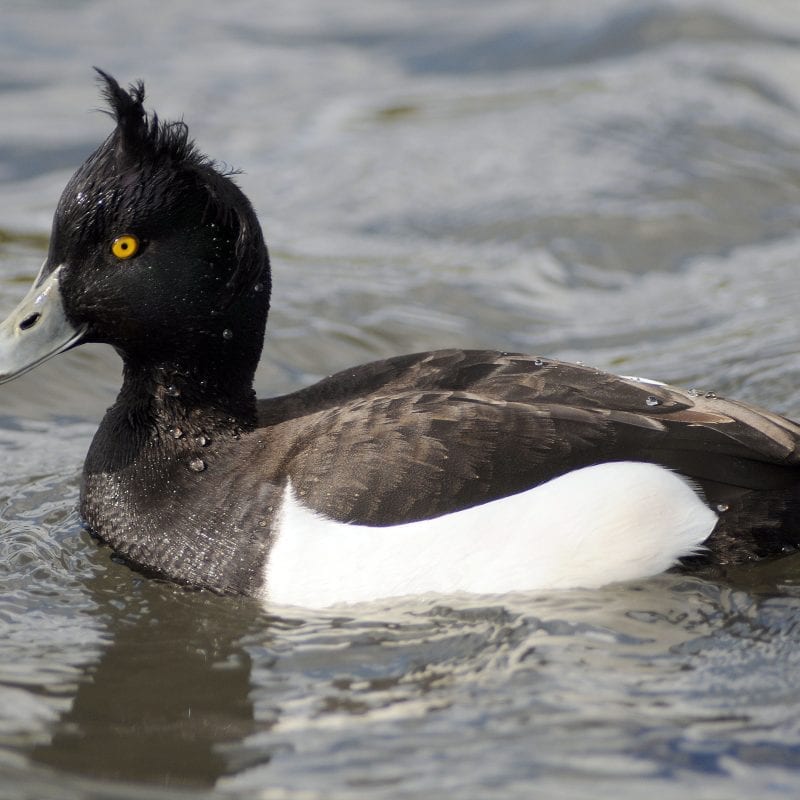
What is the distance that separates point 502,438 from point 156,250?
163cm

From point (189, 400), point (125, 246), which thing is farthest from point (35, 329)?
point (189, 400)

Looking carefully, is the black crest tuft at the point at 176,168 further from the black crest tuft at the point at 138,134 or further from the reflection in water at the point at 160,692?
the reflection in water at the point at 160,692

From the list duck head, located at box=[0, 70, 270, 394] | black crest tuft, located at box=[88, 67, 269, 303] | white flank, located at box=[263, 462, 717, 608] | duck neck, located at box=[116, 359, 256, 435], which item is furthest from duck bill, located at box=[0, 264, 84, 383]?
white flank, located at box=[263, 462, 717, 608]

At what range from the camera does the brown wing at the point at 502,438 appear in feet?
17.8

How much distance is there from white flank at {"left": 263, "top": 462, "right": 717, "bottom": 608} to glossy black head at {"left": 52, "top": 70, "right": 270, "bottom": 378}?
0.89 metres

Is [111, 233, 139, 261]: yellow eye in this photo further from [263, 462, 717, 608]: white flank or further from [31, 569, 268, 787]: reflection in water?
[31, 569, 268, 787]: reflection in water

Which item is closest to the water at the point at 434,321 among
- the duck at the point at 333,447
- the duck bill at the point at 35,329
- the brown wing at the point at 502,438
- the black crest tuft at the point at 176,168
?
the duck at the point at 333,447

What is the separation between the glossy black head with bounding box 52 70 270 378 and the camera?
567cm

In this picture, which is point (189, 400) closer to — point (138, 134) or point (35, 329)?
point (35, 329)

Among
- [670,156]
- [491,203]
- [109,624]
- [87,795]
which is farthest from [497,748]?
[670,156]

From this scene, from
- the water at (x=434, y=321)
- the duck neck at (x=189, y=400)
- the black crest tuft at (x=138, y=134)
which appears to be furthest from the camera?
the duck neck at (x=189, y=400)

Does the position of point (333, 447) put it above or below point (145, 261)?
below

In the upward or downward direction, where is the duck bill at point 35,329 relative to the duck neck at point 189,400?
upward

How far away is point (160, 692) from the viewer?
5.11 metres
